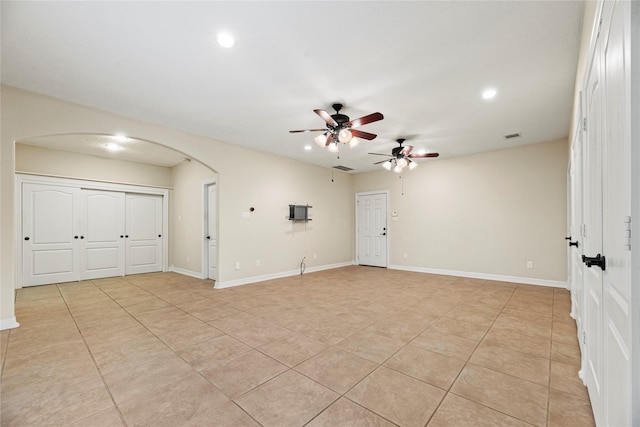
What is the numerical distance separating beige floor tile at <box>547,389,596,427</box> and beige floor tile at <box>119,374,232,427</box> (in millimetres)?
2116

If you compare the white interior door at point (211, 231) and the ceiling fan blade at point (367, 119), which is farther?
the white interior door at point (211, 231)

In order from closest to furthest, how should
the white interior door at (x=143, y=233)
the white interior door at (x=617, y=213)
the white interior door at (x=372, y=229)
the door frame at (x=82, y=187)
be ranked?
the white interior door at (x=617, y=213) → the door frame at (x=82, y=187) → the white interior door at (x=143, y=233) → the white interior door at (x=372, y=229)

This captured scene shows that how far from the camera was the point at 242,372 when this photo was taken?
221 cm

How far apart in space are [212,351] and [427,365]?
1.95m

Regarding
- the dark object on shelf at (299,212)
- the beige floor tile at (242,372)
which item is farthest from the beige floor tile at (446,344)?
the dark object on shelf at (299,212)

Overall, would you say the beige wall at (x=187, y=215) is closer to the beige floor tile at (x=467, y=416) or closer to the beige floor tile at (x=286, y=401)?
the beige floor tile at (x=286, y=401)

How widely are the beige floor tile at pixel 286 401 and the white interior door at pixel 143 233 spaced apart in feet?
20.5

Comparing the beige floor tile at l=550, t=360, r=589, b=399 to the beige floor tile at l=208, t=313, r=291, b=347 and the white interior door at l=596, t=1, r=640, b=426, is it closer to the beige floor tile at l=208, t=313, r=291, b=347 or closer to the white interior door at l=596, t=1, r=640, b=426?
Result: the white interior door at l=596, t=1, r=640, b=426

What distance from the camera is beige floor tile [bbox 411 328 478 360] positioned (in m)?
2.49

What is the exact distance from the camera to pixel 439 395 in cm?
190

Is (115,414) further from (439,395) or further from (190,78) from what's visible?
(190,78)

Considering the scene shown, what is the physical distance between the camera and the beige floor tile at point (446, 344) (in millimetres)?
2494

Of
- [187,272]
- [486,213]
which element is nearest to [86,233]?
[187,272]

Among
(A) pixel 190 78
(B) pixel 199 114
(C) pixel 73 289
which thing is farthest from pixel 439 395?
(C) pixel 73 289
